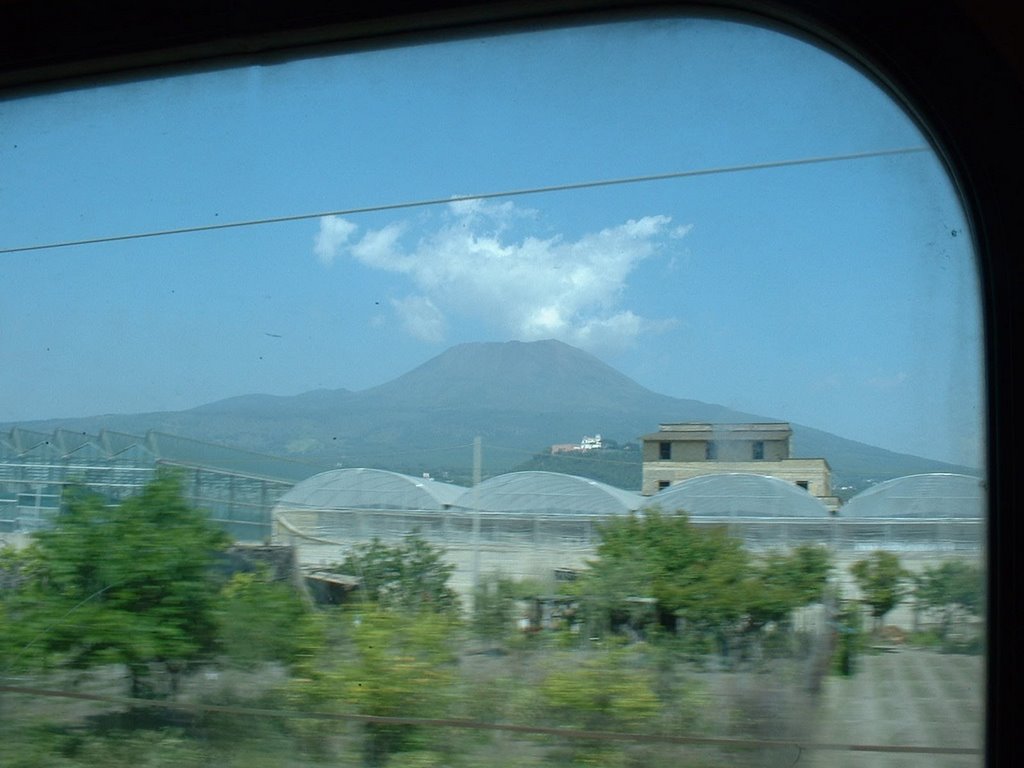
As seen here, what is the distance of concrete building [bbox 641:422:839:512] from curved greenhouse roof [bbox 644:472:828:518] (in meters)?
0.01

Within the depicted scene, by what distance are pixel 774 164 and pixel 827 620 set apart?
985 millimetres

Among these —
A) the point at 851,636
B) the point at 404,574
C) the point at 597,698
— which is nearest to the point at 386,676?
the point at 404,574

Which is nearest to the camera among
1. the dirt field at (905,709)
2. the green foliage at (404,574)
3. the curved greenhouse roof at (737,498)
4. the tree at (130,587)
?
the dirt field at (905,709)

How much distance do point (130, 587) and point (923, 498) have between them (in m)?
1.90

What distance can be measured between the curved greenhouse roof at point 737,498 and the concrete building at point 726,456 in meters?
0.01

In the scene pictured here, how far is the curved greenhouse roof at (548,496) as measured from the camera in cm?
209

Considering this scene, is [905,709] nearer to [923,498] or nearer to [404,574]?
[923,498]

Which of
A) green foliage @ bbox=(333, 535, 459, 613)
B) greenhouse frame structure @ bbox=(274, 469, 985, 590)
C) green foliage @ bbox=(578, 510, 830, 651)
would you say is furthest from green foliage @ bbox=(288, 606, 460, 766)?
green foliage @ bbox=(578, 510, 830, 651)

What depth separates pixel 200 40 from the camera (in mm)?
2252

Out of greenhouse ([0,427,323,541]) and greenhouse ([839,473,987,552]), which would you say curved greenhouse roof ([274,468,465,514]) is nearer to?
greenhouse ([0,427,323,541])

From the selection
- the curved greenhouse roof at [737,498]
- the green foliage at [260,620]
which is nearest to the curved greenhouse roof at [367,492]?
the green foliage at [260,620]

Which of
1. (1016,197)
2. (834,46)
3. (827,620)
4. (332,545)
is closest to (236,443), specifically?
(332,545)

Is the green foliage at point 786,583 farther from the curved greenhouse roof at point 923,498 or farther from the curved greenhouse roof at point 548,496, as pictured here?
the curved greenhouse roof at point 548,496

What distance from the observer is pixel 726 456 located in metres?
2.03
